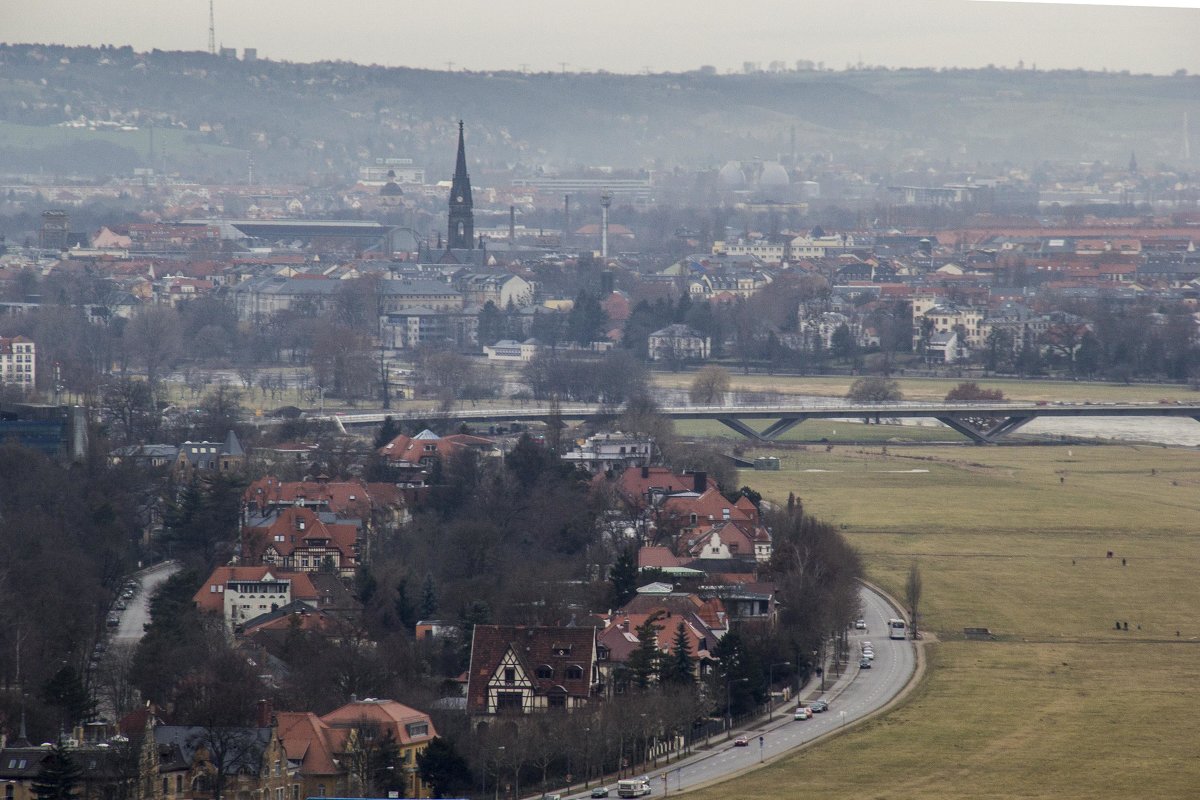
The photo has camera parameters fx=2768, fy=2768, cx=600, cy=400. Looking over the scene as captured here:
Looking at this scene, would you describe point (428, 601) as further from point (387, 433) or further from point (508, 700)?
point (387, 433)

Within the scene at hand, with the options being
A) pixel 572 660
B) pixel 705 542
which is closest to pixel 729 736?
pixel 572 660

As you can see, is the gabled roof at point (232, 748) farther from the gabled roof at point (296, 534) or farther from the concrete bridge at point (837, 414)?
the concrete bridge at point (837, 414)

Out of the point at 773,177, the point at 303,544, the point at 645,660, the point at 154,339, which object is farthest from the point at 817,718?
the point at 773,177

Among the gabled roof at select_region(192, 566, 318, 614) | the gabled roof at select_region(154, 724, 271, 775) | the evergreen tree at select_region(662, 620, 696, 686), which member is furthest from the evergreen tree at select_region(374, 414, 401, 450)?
the gabled roof at select_region(154, 724, 271, 775)

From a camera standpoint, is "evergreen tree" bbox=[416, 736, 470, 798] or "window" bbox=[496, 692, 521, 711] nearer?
"evergreen tree" bbox=[416, 736, 470, 798]

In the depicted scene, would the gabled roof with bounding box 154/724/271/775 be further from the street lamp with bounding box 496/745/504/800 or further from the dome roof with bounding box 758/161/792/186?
the dome roof with bounding box 758/161/792/186
